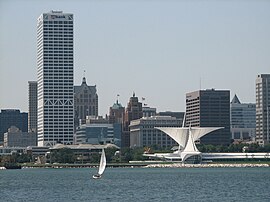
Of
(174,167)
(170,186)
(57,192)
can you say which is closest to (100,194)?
(57,192)

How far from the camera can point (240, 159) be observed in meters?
188

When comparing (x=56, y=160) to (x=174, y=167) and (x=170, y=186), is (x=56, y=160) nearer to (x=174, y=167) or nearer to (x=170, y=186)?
(x=174, y=167)

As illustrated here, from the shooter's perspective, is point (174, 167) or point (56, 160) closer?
point (174, 167)

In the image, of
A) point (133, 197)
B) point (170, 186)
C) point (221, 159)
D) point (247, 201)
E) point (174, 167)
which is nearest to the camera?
point (247, 201)

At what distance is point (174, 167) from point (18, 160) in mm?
34959

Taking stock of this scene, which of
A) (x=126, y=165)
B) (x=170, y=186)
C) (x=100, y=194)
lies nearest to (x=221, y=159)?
(x=126, y=165)

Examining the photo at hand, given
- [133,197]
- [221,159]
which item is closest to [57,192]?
[133,197]

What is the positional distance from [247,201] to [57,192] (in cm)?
1854

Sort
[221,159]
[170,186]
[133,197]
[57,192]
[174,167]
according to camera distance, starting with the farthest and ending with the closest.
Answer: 1. [221,159]
2. [174,167]
3. [170,186]
4. [57,192]
5. [133,197]

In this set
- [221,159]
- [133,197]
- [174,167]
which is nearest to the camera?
[133,197]

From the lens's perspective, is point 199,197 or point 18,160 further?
point 18,160

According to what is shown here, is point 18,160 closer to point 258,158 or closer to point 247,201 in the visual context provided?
point 258,158

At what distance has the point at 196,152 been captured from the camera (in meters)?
180

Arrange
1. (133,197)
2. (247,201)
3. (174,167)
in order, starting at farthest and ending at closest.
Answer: (174,167) < (133,197) < (247,201)
